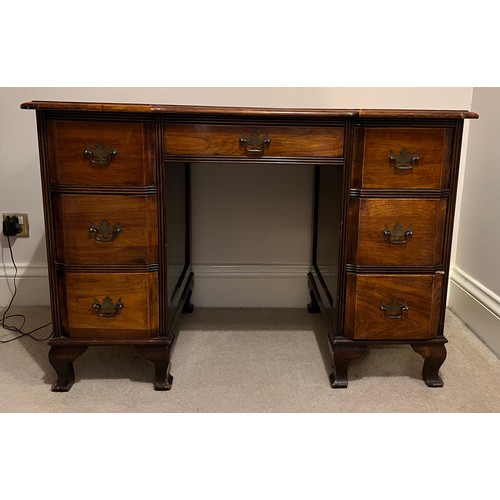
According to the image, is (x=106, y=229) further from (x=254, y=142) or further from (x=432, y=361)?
(x=432, y=361)

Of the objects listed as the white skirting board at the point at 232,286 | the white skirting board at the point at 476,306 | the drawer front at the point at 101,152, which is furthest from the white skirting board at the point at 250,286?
the drawer front at the point at 101,152

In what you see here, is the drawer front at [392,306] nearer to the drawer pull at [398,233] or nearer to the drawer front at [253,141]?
the drawer pull at [398,233]

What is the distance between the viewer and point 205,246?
205cm

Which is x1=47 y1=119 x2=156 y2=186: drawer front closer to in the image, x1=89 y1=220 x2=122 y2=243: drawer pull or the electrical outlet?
x1=89 y1=220 x2=122 y2=243: drawer pull

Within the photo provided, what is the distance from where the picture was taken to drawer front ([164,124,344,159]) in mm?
1293

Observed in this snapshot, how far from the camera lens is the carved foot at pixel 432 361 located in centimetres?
143

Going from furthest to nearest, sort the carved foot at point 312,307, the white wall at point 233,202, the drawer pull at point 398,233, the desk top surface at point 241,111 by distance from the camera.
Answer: the carved foot at point 312,307 → the white wall at point 233,202 → the drawer pull at point 398,233 → the desk top surface at point 241,111

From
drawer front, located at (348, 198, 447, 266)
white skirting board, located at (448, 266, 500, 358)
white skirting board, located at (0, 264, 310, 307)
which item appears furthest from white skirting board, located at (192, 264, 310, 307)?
drawer front, located at (348, 198, 447, 266)

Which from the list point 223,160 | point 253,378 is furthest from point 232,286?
point 223,160

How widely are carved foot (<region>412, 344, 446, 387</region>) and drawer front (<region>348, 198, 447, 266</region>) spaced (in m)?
0.26

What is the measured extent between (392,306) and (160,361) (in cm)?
68

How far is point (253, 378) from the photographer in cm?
150

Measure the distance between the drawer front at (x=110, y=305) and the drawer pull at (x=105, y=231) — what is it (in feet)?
0.33

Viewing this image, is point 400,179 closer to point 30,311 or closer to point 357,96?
point 357,96
